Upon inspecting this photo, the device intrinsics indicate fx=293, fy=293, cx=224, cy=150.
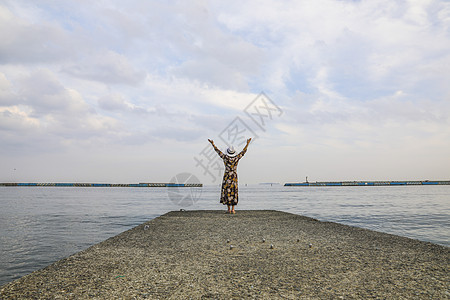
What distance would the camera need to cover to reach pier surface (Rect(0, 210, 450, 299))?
4004 mm

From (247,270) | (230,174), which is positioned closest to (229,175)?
(230,174)

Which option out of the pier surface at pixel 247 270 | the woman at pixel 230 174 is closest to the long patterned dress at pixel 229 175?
the woman at pixel 230 174

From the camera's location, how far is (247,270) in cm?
506

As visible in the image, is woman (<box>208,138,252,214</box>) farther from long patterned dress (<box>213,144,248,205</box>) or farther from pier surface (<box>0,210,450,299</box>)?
pier surface (<box>0,210,450,299</box>)

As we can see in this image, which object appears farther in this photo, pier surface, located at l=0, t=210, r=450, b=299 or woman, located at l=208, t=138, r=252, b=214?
woman, located at l=208, t=138, r=252, b=214

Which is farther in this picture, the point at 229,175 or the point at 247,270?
the point at 229,175

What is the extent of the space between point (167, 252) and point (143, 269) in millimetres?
1407

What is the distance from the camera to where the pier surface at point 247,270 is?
4004 mm

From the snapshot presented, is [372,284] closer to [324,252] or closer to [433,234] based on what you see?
[324,252]

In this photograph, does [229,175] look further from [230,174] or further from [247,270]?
[247,270]

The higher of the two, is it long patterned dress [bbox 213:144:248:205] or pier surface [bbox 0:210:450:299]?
long patterned dress [bbox 213:144:248:205]

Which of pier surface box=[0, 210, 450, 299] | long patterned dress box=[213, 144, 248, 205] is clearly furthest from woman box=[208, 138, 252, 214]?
pier surface box=[0, 210, 450, 299]

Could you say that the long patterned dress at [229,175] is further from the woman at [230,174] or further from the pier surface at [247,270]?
the pier surface at [247,270]

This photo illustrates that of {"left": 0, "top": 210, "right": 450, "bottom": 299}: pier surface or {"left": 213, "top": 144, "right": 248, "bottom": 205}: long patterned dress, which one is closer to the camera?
{"left": 0, "top": 210, "right": 450, "bottom": 299}: pier surface
